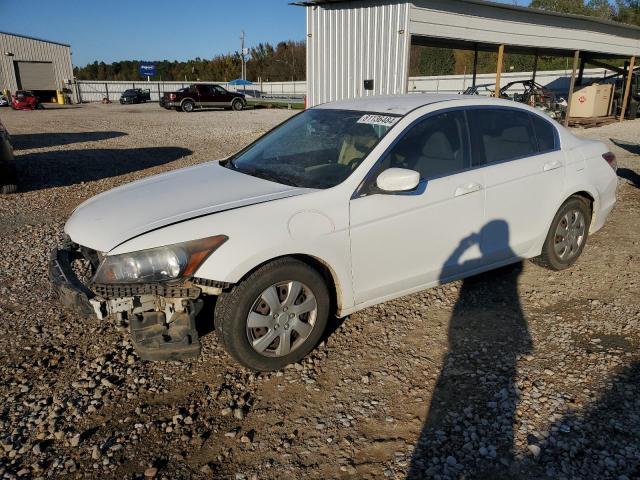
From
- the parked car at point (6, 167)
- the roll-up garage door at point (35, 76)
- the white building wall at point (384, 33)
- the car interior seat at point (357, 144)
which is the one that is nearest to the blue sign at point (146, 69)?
the roll-up garage door at point (35, 76)

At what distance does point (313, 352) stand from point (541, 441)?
150cm

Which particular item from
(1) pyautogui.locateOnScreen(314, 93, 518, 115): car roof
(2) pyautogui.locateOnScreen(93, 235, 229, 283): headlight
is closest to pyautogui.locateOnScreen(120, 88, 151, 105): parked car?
(1) pyautogui.locateOnScreen(314, 93, 518, 115): car roof

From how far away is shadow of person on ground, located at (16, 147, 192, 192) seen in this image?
914cm

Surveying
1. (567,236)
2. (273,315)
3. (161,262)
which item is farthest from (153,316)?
(567,236)

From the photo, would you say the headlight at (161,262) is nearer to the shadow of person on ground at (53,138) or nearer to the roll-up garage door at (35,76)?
the shadow of person on ground at (53,138)

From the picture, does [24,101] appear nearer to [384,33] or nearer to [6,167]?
[6,167]

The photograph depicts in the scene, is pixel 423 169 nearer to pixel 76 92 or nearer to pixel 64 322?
pixel 64 322

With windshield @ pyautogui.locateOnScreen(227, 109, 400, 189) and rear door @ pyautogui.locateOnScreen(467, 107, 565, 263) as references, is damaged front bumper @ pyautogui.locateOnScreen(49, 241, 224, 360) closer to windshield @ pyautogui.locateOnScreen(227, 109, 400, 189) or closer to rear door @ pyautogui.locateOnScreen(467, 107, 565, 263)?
windshield @ pyautogui.locateOnScreen(227, 109, 400, 189)

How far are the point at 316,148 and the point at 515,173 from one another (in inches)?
63.3

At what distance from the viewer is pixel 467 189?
3.65 meters

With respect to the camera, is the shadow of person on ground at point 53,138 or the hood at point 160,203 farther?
the shadow of person on ground at point 53,138

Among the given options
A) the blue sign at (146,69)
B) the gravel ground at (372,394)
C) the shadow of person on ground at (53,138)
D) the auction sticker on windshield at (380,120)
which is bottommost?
the gravel ground at (372,394)

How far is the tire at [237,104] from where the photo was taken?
107ft

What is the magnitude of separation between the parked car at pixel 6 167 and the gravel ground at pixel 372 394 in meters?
3.93
